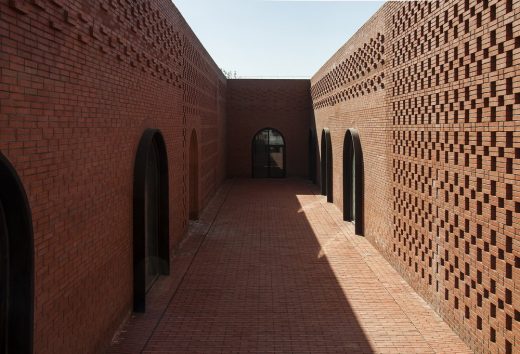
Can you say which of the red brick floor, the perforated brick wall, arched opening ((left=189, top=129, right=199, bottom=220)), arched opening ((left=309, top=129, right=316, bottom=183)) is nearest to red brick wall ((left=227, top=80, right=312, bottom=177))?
arched opening ((left=309, top=129, right=316, bottom=183))

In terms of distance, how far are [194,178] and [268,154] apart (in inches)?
434

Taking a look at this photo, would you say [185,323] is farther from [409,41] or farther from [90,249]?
[409,41]

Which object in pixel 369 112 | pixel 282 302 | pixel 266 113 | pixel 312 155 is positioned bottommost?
pixel 282 302

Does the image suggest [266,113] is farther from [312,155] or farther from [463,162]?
[463,162]

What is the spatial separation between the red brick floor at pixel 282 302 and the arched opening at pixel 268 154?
12.2 meters

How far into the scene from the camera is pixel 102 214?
5.75 meters

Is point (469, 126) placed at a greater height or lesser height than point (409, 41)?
lesser

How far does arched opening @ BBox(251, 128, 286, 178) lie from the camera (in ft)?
80.9

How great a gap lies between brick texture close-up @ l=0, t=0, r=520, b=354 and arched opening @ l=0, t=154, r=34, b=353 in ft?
0.05

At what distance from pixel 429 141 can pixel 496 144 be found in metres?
2.07

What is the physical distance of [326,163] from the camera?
17.9m

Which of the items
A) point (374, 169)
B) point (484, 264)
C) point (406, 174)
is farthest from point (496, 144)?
point (374, 169)

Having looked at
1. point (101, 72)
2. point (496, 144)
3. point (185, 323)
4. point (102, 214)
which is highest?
point (101, 72)

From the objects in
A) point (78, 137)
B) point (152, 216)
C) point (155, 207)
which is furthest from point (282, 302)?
point (78, 137)
